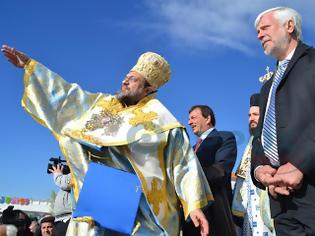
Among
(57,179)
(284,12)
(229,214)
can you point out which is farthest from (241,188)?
(284,12)

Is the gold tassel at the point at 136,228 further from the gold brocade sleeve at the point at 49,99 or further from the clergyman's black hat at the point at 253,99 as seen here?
the clergyman's black hat at the point at 253,99

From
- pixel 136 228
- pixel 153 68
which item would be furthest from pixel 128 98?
pixel 136 228

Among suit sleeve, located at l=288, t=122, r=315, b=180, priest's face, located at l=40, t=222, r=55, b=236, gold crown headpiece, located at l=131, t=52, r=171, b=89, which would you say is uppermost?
gold crown headpiece, located at l=131, t=52, r=171, b=89

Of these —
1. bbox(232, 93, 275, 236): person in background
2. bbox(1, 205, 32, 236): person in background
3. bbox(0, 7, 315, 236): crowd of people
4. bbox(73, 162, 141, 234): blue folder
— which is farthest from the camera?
bbox(1, 205, 32, 236): person in background

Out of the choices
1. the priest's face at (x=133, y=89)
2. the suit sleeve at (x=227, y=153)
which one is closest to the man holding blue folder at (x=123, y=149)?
the priest's face at (x=133, y=89)

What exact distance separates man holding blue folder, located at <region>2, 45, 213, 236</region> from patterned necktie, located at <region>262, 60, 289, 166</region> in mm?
985

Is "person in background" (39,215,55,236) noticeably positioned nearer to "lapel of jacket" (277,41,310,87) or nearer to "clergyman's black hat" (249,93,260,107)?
"clergyman's black hat" (249,93,260,107)

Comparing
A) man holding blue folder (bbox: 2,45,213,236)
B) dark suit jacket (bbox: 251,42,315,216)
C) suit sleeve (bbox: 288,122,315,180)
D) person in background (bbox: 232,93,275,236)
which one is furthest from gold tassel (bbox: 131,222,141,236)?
suit sleeve (bbox: 288,122,315,180)

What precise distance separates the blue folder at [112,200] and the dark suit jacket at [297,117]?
1.19 meters

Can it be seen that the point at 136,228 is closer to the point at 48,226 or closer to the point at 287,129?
the point at 287,129

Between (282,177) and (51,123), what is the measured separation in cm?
215

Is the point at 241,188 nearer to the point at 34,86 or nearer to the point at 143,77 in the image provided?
the point at 143,77

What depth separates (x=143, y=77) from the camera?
12.9 ft

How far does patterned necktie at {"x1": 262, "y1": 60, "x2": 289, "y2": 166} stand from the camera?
2373 millimetres
